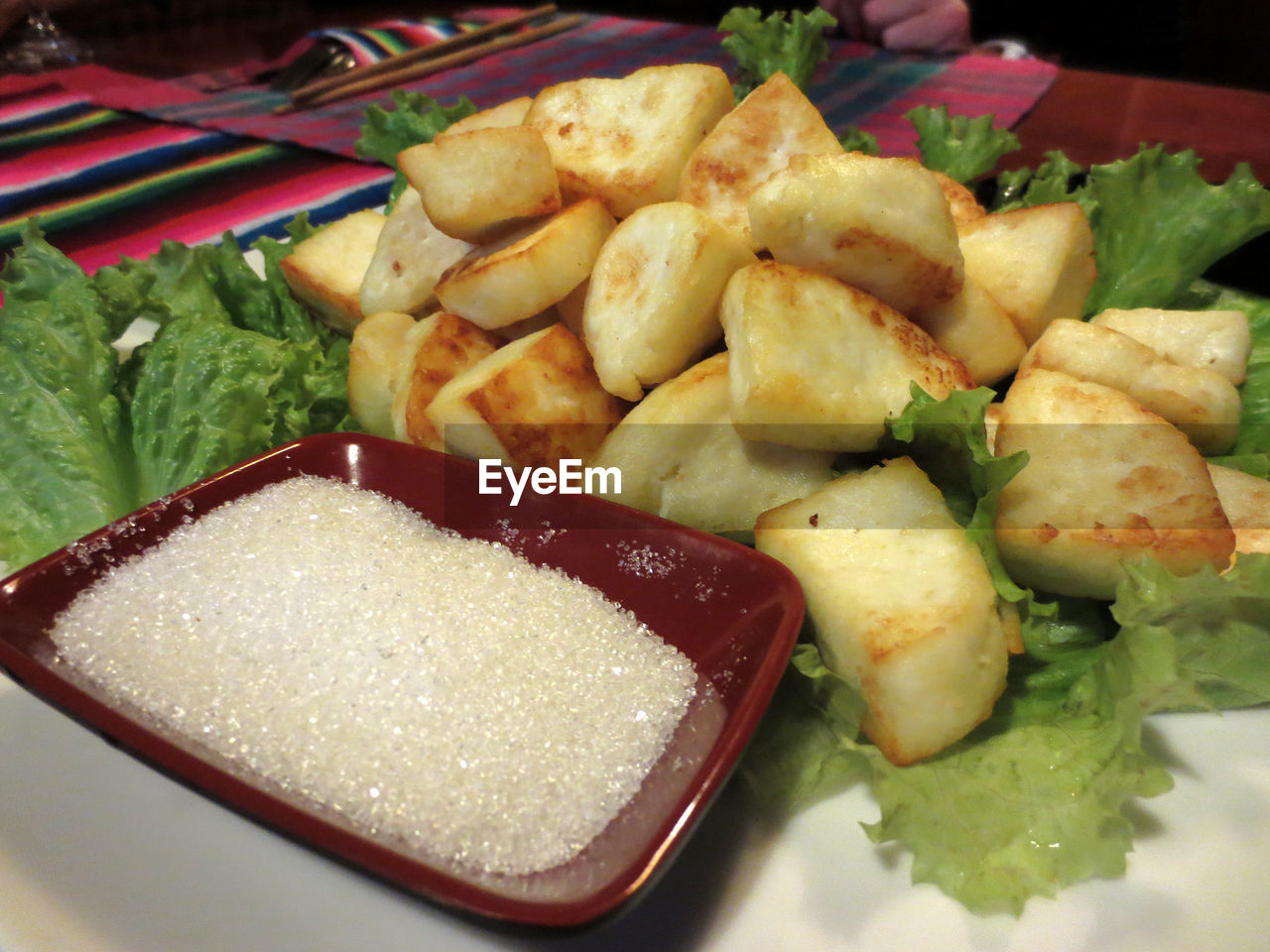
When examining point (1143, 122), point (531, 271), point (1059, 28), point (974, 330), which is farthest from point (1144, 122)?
point (1059, 28)

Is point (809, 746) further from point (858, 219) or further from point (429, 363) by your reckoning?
point (429, 363)

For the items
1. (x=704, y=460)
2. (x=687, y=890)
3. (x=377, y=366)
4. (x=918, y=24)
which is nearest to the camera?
(x=687, y=890)

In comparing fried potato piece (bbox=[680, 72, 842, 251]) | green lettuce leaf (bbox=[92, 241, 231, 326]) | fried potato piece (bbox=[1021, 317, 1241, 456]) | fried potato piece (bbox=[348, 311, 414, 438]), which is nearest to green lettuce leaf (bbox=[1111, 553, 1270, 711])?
fried potato piece (bbox=[1021, 317, 1241, 456])

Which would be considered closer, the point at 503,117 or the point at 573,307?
the point at 573,307

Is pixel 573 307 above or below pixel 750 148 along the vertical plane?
below

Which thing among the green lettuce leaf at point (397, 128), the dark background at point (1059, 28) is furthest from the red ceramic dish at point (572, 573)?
the dark background at point (1059, 28)

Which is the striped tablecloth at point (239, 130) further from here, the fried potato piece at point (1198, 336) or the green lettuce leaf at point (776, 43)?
the fried potato piece at point (1198, 336)

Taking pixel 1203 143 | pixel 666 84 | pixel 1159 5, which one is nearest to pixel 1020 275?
pixel 666 84

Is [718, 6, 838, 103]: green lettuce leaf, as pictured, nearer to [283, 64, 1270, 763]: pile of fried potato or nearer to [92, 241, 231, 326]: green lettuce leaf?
[283, 64, 1270, 763]: pile of fried potato
